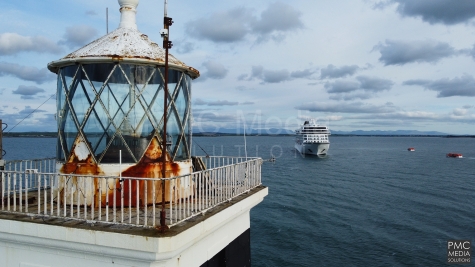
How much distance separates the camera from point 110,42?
7777 millimetres

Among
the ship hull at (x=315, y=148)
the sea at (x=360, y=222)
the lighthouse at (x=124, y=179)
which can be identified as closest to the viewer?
the lighthouse at (x=124, y=179)

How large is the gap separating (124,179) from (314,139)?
282 ft

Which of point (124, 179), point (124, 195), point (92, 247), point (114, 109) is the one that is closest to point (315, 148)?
point (124, 195)

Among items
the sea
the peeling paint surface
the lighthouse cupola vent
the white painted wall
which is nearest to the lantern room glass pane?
the lighthouse cupola vent

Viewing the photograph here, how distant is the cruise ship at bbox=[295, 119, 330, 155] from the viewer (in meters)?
88.5

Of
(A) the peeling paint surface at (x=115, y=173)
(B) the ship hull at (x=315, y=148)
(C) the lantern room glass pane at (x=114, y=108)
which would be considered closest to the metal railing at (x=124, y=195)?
(A) the peeling paint surface at (x=115, y=173)

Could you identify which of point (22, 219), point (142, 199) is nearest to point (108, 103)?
point (142, 199)

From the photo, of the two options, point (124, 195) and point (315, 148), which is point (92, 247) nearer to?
point (124, 195)

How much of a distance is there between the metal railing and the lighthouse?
0.03m

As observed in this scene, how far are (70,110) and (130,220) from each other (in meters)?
3.10

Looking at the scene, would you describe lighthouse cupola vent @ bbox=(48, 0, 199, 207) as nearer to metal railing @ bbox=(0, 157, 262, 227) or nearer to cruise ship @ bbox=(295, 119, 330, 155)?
metal railing @ bbox=(0, 157, 262, 227)

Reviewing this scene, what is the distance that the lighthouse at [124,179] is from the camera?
5762mm

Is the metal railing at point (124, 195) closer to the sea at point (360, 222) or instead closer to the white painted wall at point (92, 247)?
the white painted wall at point (92, 247)

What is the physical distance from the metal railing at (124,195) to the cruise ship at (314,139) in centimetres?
8112
